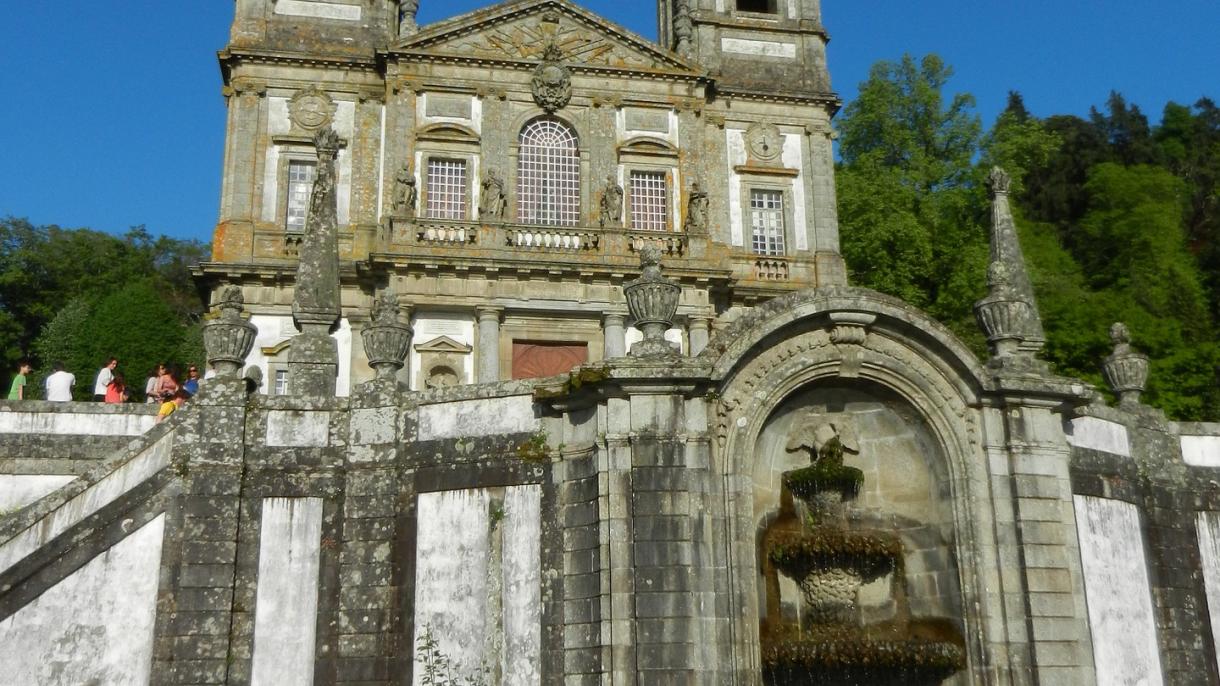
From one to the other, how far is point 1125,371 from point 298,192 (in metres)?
18.7

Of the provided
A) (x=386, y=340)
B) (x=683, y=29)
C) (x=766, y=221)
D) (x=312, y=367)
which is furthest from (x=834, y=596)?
(x=683, y=29)

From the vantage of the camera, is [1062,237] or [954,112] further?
[1062,237]

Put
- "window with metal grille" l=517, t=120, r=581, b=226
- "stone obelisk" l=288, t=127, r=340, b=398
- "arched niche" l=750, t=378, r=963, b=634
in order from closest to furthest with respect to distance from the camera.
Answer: "arched niche" l=750, t=378, r=963, b=634 < "stone obelisk" l=288, t=127, r=340, b=398 < "window with metal grille" l=517, t=120, r=581, b=226

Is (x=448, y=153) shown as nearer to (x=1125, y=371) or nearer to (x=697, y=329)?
(x=697, y=329)

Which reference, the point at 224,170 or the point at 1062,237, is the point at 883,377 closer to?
the point at 224,170

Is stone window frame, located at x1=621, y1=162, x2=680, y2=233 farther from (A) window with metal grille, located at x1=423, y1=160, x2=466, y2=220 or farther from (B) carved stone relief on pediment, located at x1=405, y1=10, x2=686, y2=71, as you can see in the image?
(A) window with metal grille, located at x1=423, y1=160, x2=466, y2=220

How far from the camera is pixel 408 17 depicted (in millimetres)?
28156

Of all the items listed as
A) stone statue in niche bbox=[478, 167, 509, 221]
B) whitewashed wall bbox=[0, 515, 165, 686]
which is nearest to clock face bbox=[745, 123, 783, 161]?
stone statue in niche bbox=[478, 167, 509, 221]

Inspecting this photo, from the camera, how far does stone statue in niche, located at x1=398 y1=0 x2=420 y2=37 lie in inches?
1103

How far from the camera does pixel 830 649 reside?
10.8 metres

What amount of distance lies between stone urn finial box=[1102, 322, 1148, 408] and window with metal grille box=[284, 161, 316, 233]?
1790 cm

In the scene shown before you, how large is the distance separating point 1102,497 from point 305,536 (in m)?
7.87

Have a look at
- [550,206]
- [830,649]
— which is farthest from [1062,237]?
[830,649]

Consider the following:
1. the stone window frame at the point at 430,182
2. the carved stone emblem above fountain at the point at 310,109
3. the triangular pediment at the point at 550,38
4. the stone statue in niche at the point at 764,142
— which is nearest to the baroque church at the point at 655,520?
the stone window frame at the point at 430,182
